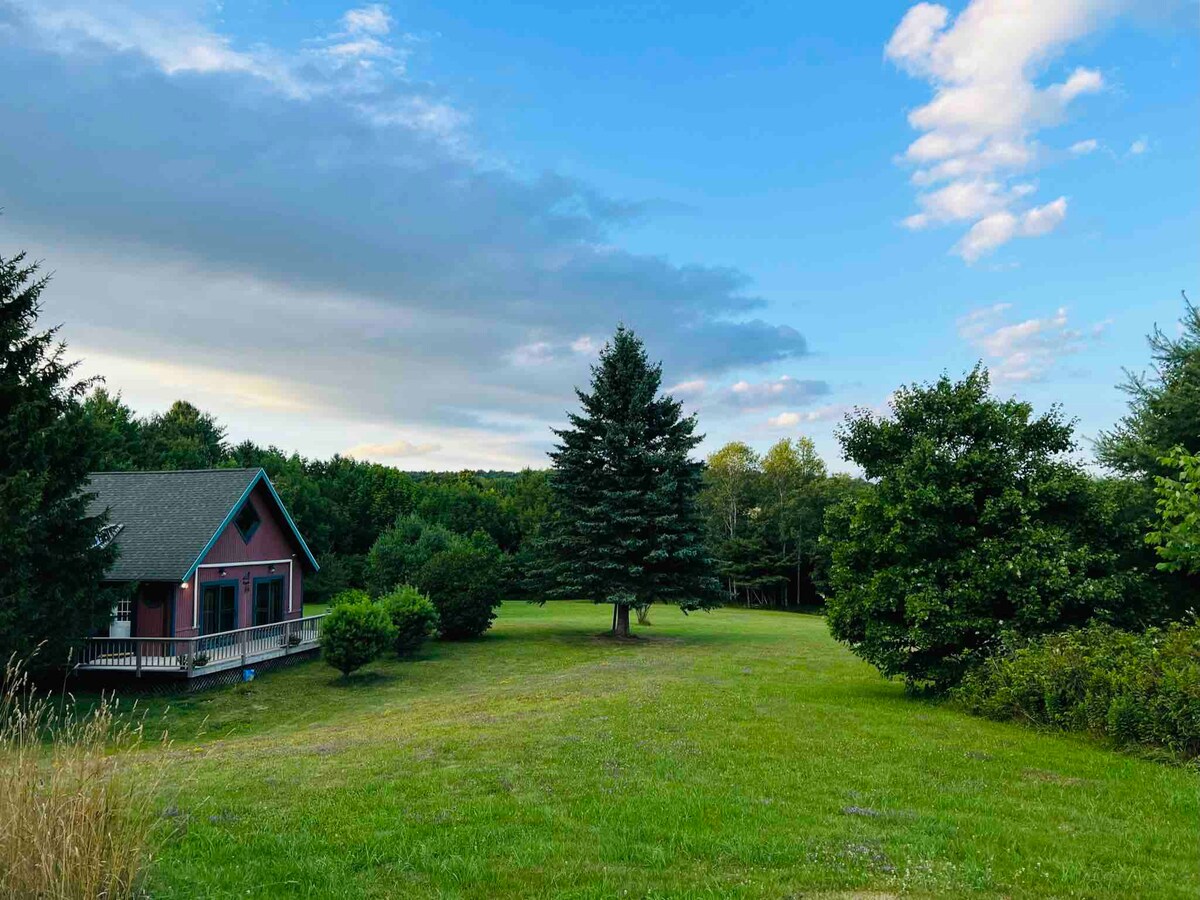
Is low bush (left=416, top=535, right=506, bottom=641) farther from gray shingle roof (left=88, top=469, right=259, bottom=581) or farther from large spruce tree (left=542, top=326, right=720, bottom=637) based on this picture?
gray shingle roof (left=88, top=469, right=259, bottom=581)

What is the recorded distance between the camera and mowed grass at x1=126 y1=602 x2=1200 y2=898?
586 centimetres

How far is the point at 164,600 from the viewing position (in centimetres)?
2447

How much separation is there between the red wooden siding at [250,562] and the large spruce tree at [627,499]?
35.3ft

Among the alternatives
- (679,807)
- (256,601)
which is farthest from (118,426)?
(679,807)

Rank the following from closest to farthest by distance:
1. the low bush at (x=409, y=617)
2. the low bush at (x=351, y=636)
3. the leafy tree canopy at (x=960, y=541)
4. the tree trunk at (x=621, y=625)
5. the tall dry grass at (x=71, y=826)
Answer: the tall dry grass at (x=71, y=826) < the leafy tree canopy at (x=960, y=541) < the low bush at (x=351, y=636) < the low bush at (x=409, y=617) < the tree trunk at (x=621, y=625)

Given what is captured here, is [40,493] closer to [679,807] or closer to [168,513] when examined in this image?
[168,513]

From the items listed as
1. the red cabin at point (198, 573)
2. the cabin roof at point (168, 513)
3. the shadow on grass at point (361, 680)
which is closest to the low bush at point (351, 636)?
the shadow on grass at point (361, 680)

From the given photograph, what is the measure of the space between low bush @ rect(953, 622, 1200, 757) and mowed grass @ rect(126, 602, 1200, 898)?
0.57 meters

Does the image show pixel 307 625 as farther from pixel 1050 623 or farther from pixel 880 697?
pixel 1050 623

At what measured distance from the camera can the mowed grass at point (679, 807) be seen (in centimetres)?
586

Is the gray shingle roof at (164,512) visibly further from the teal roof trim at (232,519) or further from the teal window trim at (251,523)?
the teal window trim at (251,523)

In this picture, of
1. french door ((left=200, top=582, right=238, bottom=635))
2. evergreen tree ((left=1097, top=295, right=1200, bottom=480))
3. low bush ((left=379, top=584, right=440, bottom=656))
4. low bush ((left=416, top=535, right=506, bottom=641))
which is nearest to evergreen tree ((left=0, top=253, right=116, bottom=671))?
french door ((left=200, top=582, right=238, bottom=635))

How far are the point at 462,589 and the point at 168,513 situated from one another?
37.1 feet

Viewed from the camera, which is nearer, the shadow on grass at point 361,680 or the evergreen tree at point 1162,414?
the evergreen tree at point 1162,414
